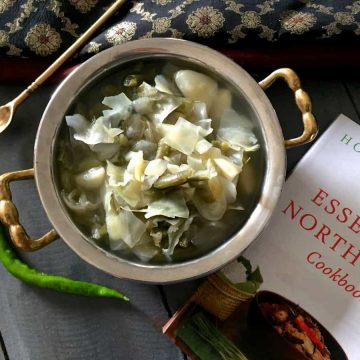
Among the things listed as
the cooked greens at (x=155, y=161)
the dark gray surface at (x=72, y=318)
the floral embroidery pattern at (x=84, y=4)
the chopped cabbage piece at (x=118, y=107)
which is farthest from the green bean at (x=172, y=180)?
the floral embroidery pattern at (x=84, y=4)

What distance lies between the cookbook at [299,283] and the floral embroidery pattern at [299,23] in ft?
0.47

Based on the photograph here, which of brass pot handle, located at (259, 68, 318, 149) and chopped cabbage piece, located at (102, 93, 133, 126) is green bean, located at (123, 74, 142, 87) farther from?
brass pot handle, located at (259, 68, 318, 149)

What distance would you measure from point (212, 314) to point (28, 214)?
1.02ft

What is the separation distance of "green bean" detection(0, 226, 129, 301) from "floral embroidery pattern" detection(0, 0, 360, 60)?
308 mm

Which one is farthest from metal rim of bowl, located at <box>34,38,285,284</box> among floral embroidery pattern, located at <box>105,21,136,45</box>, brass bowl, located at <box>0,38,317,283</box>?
floral embroidery pattern, located at <box>105,21,136,45</box>

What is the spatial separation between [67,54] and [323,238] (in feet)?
1.50

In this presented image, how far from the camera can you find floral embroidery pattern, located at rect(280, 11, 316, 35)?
868 millimetres

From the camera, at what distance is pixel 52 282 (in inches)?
34.4

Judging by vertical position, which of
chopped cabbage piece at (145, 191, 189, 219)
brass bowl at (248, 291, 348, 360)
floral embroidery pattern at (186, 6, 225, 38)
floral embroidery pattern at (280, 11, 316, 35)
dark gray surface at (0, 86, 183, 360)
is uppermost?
floral embroidery pattern at (280, 11, 316, 35)

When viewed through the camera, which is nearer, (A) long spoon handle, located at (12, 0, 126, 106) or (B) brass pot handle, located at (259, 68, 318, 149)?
(B) brass pot handle, located at (259, 68, 318, 149)

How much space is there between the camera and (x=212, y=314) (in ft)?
2.80

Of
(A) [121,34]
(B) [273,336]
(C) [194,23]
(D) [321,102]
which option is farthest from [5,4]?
(B) [273,336]

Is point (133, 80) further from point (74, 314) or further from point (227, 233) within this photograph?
point (74, 314)

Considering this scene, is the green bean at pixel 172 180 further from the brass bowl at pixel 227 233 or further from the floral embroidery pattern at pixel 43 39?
the floral embroidery pattern at pixel 43 39
